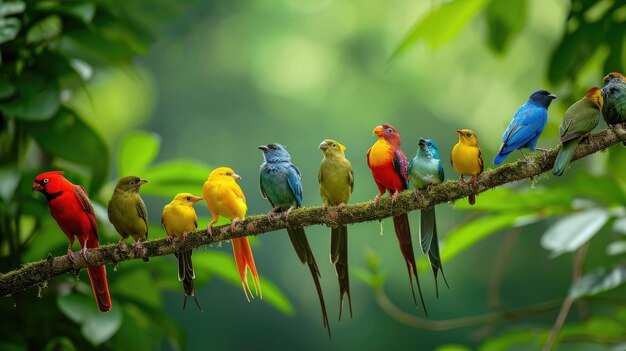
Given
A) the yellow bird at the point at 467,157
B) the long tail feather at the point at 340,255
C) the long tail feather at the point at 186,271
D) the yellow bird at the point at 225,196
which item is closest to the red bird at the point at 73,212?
the long tail feather at the point at 186,271

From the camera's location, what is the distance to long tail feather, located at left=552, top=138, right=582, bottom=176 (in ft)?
4.78

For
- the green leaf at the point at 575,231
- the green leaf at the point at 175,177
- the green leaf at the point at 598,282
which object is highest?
the green leaf at the point at 175,177

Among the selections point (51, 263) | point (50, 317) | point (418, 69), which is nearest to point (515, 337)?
point (50, 317)

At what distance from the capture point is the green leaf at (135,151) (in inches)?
131

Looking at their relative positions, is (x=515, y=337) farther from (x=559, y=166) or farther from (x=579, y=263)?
(x=559, y=166)

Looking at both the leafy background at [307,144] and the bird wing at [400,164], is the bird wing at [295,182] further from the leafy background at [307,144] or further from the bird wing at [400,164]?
the leafy background at [307,144]

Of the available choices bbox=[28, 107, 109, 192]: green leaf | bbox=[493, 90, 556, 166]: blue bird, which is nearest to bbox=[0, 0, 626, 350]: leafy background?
bbox=[28, 107, 109, 192]: green leaf

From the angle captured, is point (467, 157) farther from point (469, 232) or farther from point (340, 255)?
point (469, 232)

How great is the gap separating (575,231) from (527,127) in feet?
5.62

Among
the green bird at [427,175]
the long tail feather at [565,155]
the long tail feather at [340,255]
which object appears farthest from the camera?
the long tail feather at [340,255]

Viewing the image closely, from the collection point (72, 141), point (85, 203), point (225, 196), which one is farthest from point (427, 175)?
point (72, 141)

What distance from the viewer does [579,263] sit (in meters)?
3.42

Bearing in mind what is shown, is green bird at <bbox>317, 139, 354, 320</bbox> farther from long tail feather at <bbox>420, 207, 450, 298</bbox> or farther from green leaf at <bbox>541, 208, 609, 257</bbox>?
green leaf at <bbox>541, 208, 609, 257</bbox>

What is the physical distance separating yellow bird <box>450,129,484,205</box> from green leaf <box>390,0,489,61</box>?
4.43 ft
